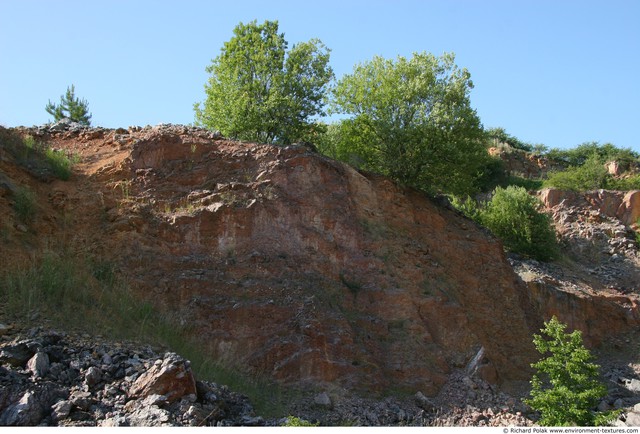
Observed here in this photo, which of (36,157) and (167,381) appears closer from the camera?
(167,381)

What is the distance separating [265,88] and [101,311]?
9.03 metres

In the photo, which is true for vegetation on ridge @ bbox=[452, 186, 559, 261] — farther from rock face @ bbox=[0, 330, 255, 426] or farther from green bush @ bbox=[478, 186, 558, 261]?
rock face @ bbox=[0, 330, 255, 426]

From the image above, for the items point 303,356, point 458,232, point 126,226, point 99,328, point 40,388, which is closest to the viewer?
point 40,388

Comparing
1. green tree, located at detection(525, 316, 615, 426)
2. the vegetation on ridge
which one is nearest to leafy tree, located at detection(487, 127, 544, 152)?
the vegetation on ridge

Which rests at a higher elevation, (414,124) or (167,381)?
(414,124)

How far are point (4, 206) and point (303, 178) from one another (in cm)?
599

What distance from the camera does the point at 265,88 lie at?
18078 millimetres

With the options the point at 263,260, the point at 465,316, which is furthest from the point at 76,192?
the point at 465,316

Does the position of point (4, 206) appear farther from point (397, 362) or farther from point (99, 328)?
point (397, 362)

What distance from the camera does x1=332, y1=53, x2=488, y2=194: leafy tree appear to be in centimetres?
1842

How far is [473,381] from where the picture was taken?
1322 centimetres

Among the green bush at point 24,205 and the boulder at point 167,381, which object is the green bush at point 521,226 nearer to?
the green bush at point 24,205

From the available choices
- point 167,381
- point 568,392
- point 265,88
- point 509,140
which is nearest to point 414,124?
point 265,88

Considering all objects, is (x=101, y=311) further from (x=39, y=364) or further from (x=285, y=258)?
(x=285, y=258)
